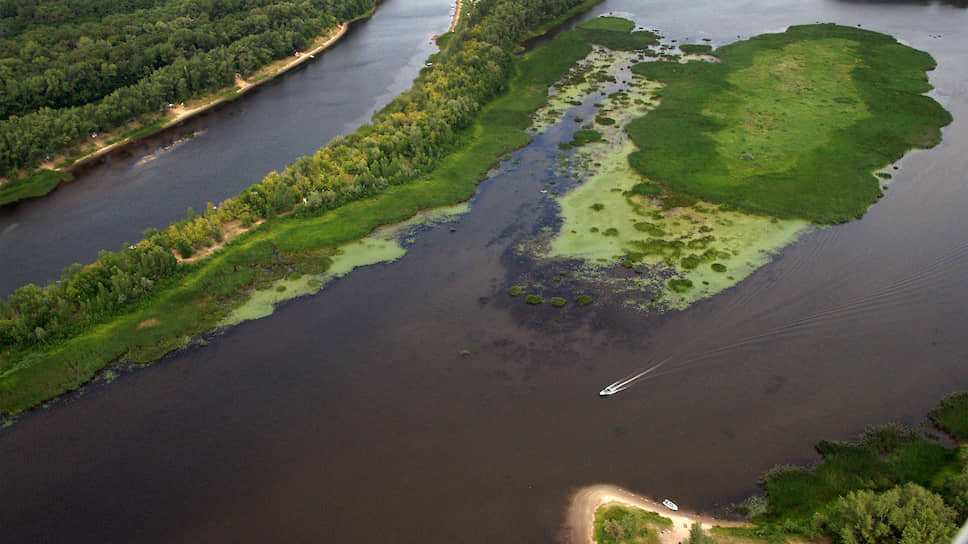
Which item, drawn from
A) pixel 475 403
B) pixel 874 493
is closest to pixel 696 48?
pixel 475 403

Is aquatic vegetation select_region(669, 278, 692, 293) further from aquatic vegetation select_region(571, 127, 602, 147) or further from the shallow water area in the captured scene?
aquatic vegetation select_region(571, 127, 602, 147)

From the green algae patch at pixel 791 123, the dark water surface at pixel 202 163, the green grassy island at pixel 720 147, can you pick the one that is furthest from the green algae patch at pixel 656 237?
the dark water surface at pixel 202 163

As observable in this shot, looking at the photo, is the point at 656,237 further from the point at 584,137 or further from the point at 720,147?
the point at 584,137

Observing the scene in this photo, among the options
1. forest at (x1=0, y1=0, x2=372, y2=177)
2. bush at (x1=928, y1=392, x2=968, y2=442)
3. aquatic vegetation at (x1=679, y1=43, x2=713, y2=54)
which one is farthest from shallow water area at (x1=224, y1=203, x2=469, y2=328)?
aquatic vegetation at (x1=679, y1=43, x2=713, y2=54)

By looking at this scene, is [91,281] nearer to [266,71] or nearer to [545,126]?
[545,126]

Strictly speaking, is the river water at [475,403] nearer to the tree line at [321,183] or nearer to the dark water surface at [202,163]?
the tree line at [321,183]
